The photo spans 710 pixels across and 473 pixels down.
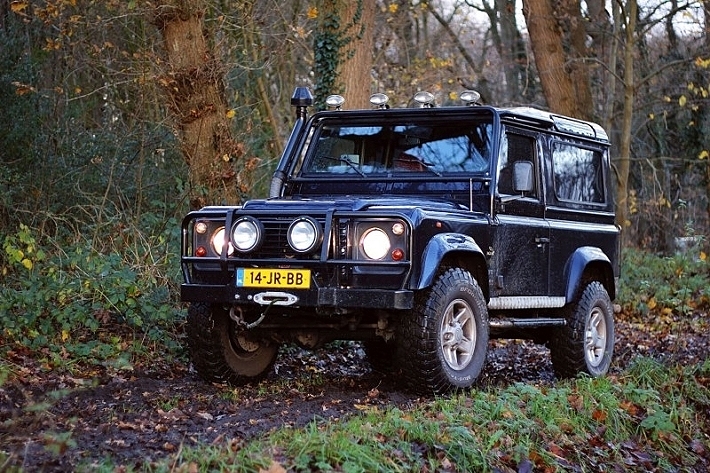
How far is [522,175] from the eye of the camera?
7961 mm

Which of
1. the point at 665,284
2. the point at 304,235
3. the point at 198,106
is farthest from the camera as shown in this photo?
the point at 665,284

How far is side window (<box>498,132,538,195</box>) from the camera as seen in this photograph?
8.15m

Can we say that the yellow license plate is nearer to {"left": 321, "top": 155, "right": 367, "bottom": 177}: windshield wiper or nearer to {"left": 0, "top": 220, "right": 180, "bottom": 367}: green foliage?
{"left": 0, "top": 220, "right": 180, "bottom": 367}: green foliage

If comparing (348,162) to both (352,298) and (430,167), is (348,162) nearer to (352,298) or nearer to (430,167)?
(430,167)

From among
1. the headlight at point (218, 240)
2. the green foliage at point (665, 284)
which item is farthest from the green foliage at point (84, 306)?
the green foliage at point (665, 284)

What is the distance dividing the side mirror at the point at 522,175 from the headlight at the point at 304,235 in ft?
5.94

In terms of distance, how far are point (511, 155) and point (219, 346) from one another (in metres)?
2.68

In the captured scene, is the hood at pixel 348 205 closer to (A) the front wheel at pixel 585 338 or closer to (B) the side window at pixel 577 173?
(B) the side window at pixel 577 173

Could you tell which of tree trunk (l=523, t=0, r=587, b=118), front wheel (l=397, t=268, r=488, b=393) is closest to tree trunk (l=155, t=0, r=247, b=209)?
front wheel (l=397, t=268, r=488, b=393)

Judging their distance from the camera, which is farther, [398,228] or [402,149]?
[402,149]

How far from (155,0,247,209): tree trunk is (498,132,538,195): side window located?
3.44 m

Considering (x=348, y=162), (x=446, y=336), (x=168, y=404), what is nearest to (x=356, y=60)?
(x=348, y=162)

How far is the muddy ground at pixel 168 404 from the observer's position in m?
5.24

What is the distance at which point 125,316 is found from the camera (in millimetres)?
9109
